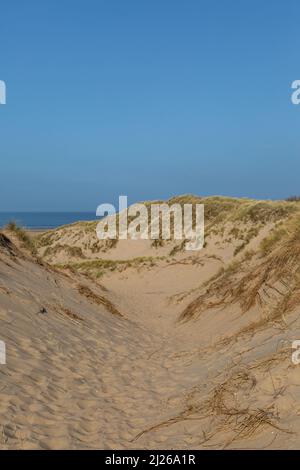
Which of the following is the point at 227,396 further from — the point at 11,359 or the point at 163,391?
the point at 11,359

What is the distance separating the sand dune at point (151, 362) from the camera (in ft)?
17.3

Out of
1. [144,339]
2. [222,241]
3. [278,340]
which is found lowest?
[144,339]

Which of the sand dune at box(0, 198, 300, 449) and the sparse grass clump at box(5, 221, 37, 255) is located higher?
the sparse grass clump at box(5, 221, 37, 255)

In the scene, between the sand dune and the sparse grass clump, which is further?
the sparse grass clump

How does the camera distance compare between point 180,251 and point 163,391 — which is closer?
point 163,391

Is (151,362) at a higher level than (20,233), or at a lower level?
lower

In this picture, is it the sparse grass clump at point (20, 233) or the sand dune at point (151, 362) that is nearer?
the sand dune at point (151, 362)

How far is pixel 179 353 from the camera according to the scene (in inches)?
412

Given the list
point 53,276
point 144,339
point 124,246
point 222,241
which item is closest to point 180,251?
point 222,241

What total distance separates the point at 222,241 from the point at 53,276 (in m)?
16.1

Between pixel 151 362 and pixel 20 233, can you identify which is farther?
pixel 20 233

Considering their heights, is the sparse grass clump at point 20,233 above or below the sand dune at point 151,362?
above

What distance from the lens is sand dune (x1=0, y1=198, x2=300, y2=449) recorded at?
5.29 metres

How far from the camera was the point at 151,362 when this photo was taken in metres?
9.62
